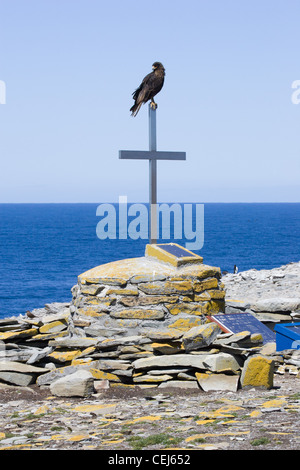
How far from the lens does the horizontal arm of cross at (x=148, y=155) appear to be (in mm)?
10883

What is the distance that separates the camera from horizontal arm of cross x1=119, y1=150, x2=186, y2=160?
A: 1088cm

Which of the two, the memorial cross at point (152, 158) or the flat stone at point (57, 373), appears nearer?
the flat stone at point (57, 373)

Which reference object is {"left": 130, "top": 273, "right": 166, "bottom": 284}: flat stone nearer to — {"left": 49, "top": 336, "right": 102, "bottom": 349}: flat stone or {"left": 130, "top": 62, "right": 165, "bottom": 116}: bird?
{"left": 49, "top": 336, "right": 102, "bottom": 349}: flat stone

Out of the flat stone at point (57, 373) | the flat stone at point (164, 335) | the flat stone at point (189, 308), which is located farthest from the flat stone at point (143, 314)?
the flat stone at point (57, 373)

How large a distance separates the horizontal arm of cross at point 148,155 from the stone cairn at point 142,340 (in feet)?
5.49

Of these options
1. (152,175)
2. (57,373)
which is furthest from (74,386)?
(152,175)

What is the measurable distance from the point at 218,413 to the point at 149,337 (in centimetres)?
247

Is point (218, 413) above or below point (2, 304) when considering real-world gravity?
above

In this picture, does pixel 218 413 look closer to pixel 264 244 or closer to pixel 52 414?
pixel 52 414

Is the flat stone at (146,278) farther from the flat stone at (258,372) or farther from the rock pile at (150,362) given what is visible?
the flat stone at (258,372)

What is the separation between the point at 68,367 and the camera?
29.0 feet

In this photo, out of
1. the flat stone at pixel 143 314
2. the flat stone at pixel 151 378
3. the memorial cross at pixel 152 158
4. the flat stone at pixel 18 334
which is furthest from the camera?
the memorial cross at pixel 152 158

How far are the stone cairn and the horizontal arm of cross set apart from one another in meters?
1.67
